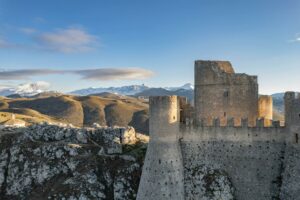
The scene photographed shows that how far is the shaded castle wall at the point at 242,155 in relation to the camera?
4653 centimetres

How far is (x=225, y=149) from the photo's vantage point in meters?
48.9

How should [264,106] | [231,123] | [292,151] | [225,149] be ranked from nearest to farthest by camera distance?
[292,151]
[231,123]
[225,149]
[264,106]

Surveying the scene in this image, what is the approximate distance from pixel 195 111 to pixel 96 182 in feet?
58.0

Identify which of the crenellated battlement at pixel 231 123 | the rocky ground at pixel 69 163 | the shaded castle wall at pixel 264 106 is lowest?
the rocky ground at pixel 69 163

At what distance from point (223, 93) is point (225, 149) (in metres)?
7.63

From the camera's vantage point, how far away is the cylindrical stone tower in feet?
156

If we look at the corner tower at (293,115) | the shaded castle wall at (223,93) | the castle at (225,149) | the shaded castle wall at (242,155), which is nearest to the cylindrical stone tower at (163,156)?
the castle at (225,149)

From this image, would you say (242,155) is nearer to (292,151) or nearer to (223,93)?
(292,151)

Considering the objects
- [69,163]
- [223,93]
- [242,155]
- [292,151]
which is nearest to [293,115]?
[292,151]

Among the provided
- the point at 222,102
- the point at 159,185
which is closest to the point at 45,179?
the point at 159,185

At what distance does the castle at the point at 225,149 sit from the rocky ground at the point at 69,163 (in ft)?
35.9

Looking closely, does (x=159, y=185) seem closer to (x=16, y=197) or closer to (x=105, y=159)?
(x=105, y=159)

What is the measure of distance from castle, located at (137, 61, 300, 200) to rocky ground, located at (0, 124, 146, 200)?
10.9 metres

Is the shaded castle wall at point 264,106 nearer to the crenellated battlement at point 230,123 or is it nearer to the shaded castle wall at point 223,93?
the shaded castle wall at point 223,93
